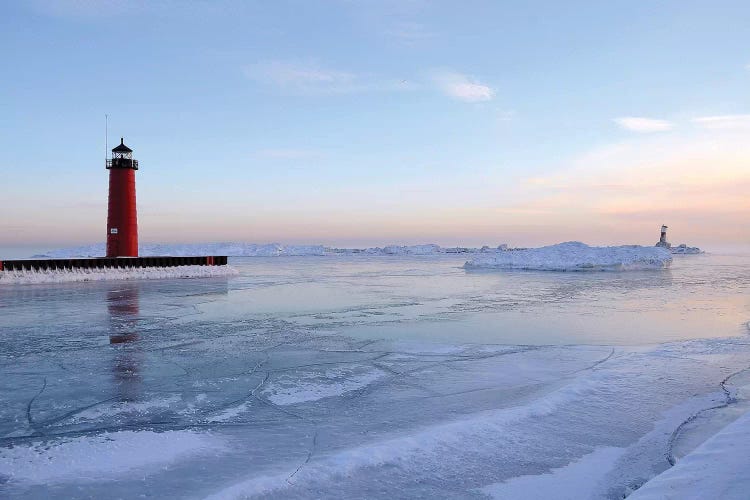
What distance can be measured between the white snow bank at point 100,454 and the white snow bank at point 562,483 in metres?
2.03

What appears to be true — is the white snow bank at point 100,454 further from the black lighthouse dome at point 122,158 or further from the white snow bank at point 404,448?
the black lighthouse dome at point 122,158

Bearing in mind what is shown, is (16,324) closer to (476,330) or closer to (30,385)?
(30,385)

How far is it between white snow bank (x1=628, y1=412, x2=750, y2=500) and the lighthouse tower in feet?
88.4

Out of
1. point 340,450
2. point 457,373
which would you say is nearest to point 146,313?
point 457,373

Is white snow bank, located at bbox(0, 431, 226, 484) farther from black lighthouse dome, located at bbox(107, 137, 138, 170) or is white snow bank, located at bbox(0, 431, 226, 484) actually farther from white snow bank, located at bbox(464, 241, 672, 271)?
white snow bank, located at bbox(464, 241, 672, 271)

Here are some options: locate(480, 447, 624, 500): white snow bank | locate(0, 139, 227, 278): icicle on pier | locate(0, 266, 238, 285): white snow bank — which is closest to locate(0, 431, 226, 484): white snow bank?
locate(480, 447, 624, 500): white snow bank

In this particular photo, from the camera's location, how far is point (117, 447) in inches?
151

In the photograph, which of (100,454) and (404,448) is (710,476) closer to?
(404,448)

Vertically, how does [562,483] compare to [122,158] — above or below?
below

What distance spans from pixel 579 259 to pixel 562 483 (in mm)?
34426

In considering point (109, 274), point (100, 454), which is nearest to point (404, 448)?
point (100, 454)

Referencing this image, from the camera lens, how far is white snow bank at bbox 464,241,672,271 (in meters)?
34.7

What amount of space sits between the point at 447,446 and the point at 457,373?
2290 mm

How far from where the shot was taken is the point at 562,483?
3367 mm
